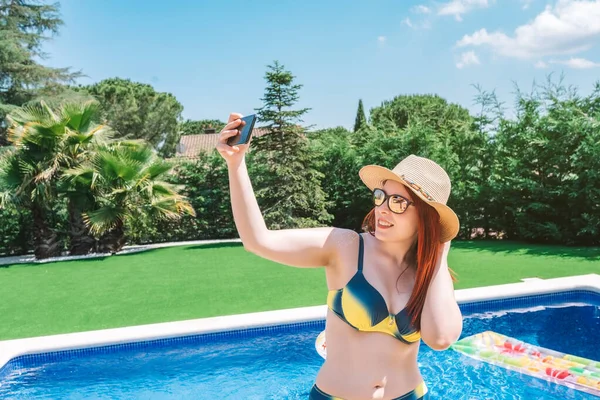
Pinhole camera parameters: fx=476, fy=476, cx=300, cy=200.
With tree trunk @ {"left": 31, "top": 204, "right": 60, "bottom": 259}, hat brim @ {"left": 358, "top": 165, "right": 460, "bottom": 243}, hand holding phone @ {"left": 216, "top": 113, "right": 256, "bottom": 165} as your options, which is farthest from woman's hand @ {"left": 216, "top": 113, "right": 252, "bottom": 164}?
tree trunk @ {"left": 31, "top": 204, "right": 60, "bottom": 259}

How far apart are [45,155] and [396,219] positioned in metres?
11.4

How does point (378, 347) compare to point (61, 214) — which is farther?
point (61, 214)

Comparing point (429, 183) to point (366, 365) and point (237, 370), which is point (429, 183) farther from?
point (237, 370)

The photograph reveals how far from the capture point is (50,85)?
818 inches

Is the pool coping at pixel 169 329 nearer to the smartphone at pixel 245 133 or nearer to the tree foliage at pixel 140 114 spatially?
the smartphone at pixel 245 133

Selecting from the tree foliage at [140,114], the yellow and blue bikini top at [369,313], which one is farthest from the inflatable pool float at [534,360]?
the tree foliage at [140,114]

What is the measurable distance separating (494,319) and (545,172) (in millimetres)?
6901

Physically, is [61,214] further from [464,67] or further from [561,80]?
[464,67]

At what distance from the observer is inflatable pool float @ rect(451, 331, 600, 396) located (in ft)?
15.5

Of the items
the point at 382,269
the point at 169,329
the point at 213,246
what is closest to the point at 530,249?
the point at 213,246

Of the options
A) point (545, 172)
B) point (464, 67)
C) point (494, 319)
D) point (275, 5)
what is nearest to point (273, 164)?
point (275, 5)

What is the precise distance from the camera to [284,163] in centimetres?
1382

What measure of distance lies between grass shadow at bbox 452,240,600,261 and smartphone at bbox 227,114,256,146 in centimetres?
996

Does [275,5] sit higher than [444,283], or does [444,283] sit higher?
[275,5]
